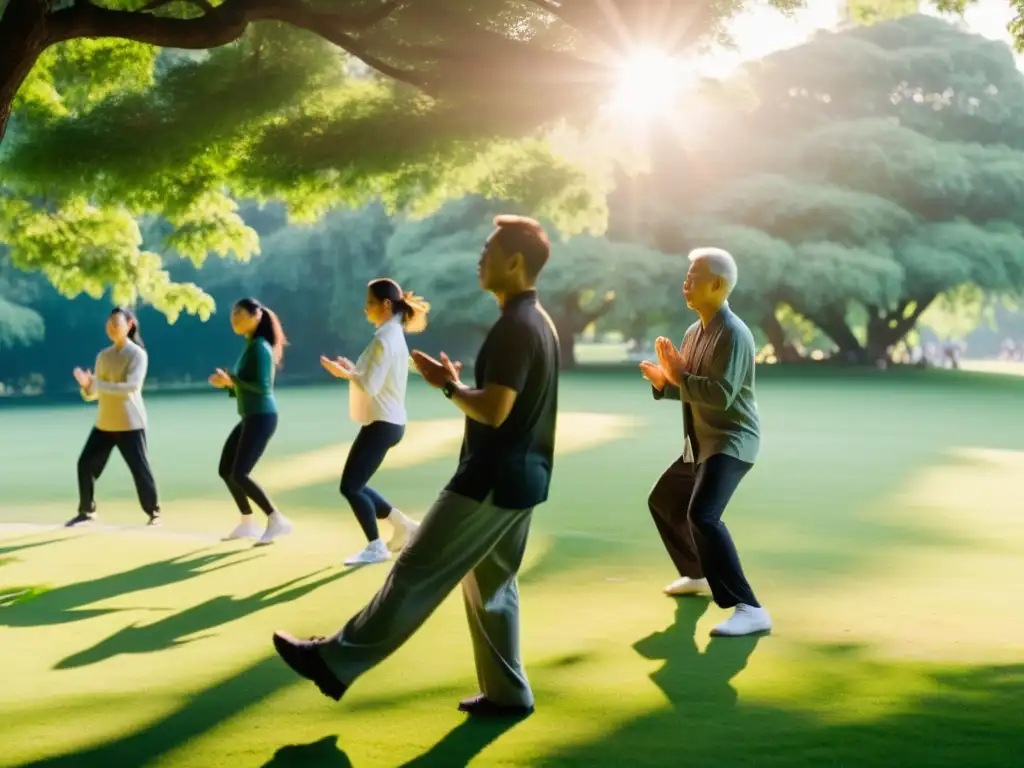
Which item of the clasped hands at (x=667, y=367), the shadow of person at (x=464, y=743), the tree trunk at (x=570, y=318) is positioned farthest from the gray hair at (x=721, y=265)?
the tree trunk at (x=570, y=318)

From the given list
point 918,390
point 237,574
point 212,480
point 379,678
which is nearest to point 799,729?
point 379,678

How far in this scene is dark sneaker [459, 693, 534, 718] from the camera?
4789mm

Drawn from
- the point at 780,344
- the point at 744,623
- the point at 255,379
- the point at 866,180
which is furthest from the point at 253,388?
the point at 780,344

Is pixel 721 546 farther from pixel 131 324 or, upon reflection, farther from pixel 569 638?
pixel 131 324

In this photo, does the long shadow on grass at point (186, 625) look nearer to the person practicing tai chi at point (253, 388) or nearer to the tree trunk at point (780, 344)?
the person practicing tai chi at point (253, 388)

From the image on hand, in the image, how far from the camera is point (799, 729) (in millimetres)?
4672

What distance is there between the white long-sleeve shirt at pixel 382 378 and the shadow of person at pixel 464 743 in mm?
3408

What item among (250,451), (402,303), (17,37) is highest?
(17,37)

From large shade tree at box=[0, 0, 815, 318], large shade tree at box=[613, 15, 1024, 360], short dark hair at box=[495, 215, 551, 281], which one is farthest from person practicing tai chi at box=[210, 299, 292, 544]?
large shade tree at box=[613, 15, 1024, 360]

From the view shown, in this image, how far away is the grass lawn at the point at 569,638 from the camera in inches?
178

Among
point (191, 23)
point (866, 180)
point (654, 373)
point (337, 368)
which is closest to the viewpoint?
point (654, 373)

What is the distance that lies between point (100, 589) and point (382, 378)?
2142 mm

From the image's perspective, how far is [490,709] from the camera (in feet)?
15.7

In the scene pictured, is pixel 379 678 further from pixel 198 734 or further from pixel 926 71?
pixel 926 71
